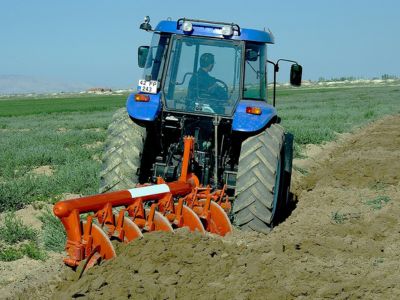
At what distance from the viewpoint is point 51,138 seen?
54.4ft

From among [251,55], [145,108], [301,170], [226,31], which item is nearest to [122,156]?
[145,108]

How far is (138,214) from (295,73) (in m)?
2.95

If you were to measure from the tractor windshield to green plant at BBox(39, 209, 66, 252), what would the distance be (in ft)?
5.91

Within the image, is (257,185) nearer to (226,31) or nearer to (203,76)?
(203,76)

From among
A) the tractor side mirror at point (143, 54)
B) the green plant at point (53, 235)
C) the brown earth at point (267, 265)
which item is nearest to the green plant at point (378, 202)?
the brown earth at point (267, 265)

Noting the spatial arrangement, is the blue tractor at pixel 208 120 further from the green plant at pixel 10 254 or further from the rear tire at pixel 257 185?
the green plant at pixel 10 254

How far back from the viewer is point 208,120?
716cm

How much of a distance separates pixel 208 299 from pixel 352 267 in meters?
1.54

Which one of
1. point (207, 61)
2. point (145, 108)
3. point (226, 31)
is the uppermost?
point (226, 31)

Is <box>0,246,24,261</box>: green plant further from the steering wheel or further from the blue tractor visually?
the steering wheel

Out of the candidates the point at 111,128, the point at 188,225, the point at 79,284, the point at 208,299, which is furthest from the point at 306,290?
the point at 111,128

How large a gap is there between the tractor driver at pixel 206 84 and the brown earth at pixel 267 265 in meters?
1.66

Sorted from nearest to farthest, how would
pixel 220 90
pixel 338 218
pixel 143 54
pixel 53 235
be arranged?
pixel 53 235 → pixel 220 90 → pixel 338 218 → pixel 143 54

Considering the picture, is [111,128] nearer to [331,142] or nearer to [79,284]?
[79,284]
